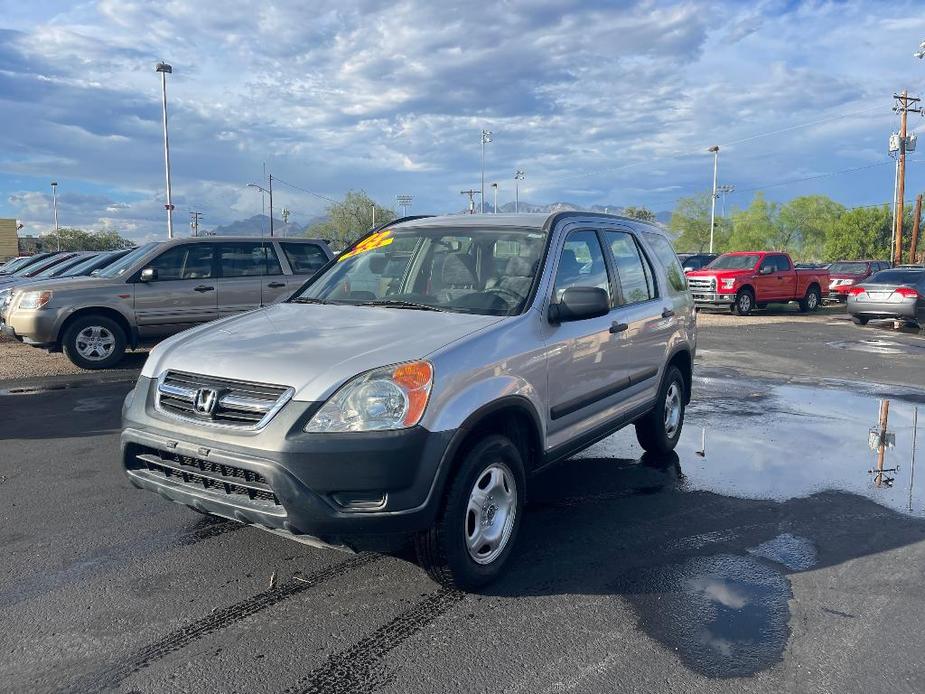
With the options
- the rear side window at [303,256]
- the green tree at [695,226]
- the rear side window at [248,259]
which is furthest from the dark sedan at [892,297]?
the green tree at [695,226]

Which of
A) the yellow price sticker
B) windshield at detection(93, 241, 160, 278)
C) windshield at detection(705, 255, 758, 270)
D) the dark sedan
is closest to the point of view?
the yellow price sticker

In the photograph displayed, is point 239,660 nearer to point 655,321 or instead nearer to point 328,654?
point 328,654

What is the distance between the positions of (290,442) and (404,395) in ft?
1.72

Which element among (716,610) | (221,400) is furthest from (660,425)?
(221,400)

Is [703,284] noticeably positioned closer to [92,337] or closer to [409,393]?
[92,337]

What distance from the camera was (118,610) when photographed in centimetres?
342

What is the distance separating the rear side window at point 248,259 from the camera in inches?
429

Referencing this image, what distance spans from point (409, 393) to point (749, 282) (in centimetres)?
2051

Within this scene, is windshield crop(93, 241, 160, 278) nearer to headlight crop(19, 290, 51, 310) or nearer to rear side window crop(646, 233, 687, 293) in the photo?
headlight crop(19, 290, 51, 310)

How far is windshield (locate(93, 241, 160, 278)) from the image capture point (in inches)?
413

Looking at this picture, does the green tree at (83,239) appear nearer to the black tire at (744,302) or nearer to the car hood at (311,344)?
the black tire at (744,302)

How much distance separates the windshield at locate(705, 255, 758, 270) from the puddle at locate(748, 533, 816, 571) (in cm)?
1911

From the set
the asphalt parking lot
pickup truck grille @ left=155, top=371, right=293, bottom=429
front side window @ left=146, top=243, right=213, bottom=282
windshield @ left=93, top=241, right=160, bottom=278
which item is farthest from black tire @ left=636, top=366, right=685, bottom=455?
windshield @ left=93, top=241, right=160, bottom=278

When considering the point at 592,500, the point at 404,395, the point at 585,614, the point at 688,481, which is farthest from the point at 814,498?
the point at 404,395
